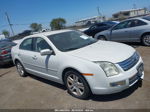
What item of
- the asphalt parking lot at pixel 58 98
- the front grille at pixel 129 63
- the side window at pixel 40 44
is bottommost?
the asphalt parking lot at pixel 58 98

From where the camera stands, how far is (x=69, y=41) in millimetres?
4145

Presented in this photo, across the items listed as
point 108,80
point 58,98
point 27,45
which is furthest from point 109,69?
point 27,45

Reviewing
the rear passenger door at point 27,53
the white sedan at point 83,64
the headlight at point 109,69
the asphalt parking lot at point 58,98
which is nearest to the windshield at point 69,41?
the white sedan at point 83,64

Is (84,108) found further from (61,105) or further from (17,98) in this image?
(17,98)

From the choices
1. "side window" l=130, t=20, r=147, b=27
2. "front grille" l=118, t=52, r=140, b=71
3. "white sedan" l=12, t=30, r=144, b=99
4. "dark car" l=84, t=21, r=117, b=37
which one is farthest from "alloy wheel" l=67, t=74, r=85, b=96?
"dark car" l=84, t=21, r=117, b=37

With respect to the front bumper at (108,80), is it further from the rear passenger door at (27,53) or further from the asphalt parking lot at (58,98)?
the rear passenger door at (27,53)

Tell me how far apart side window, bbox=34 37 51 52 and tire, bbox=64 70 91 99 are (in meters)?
1.03

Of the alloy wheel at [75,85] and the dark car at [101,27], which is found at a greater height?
the dark car at [101,27]

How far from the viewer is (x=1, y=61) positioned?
7.70m

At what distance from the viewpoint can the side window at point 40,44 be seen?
4090 millimetres

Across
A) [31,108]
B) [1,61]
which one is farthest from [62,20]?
[31,108]

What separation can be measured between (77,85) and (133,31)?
5.05m

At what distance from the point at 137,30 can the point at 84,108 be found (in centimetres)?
531

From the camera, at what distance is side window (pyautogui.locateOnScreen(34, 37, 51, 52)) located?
4.09 metres
